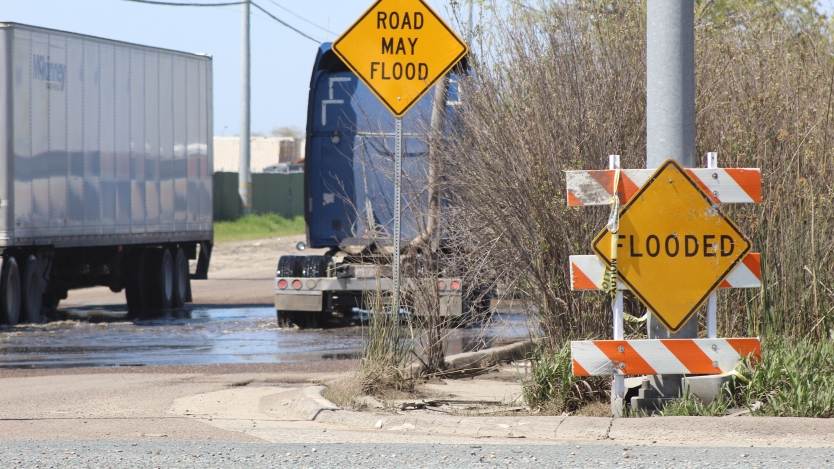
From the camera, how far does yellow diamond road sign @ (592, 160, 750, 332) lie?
278 inches

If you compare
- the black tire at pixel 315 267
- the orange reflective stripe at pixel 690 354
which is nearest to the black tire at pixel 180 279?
Result: the black tire at pixel 315 267

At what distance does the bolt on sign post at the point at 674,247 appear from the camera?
7.01 m

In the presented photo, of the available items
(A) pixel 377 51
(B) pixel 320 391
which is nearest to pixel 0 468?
(B) pixel 320 391

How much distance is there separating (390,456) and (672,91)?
9.79ft

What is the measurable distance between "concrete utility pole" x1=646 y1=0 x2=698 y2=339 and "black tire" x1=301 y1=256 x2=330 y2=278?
822 cm

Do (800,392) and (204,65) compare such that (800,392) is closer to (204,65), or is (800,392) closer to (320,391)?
(320,391)

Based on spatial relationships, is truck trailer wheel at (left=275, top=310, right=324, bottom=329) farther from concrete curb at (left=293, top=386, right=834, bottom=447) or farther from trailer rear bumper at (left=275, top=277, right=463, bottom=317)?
concrete curb at (left=293, top=386, right=834, bottom=447)

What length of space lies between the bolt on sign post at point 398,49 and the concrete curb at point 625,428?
1.82m

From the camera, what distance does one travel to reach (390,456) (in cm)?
614

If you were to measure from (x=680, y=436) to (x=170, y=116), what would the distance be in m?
15.0

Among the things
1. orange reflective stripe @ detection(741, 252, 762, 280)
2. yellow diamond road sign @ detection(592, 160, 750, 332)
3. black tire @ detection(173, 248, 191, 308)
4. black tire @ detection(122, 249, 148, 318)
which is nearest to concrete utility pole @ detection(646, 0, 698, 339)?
yellow diamond road sign @ detection(592, 160, 750, 332)

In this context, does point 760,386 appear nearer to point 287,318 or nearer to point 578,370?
point 578,370

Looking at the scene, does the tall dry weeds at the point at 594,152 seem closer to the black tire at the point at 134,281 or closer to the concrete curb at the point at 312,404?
the concrete curb at the point at 312,404

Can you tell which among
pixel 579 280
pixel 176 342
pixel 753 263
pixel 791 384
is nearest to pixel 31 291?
pixel 176 342
